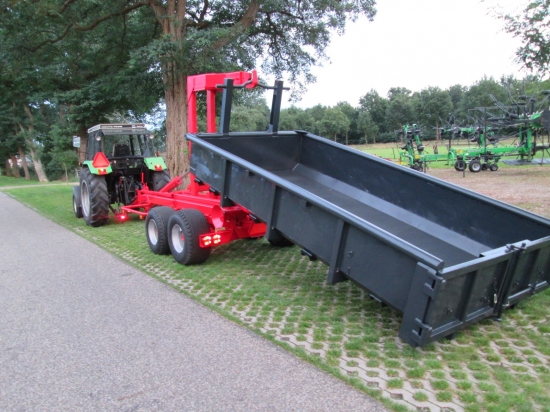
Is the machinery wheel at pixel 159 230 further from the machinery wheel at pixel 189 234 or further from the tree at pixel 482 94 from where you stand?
the tree at pixel 482 94

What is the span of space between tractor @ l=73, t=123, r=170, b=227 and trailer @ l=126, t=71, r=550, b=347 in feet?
11.5

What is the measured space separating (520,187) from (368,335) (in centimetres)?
1254

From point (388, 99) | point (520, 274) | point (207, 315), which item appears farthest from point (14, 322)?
point (388, 99)

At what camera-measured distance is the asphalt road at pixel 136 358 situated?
3.26m

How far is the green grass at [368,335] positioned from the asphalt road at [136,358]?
0.75ft

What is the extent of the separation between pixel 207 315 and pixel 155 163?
21.8 ft

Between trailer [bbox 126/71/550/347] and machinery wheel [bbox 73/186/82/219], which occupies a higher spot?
trailer [bbox 126/71/550/347]

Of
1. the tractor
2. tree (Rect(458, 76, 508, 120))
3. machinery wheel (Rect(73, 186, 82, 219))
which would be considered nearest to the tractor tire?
the tractor

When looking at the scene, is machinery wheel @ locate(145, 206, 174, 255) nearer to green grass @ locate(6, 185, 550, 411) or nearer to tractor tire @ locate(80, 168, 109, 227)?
green grass @ locate(6, 185, 550, 411)

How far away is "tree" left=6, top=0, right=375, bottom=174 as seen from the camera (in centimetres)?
1190

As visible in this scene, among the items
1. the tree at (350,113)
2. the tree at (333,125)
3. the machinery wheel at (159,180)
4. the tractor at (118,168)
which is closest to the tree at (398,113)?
the tree at (350,113)

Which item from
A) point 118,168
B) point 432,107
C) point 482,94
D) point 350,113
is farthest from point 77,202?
point 482,94

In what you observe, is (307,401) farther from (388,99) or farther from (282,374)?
(388,99)

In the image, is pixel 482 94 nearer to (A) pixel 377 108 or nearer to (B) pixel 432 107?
(B) pixel 432 107
